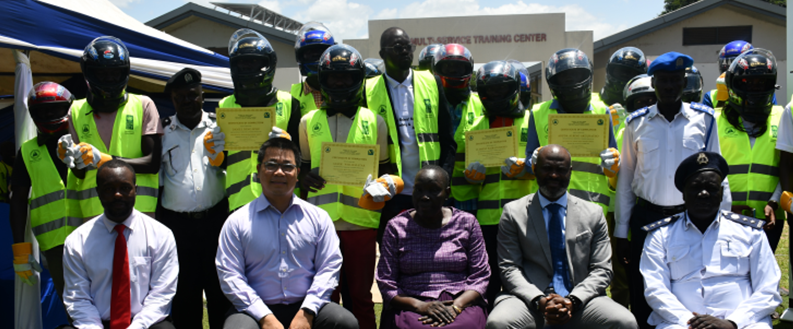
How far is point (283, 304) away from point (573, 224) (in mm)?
2214

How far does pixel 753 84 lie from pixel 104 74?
18.4 ft

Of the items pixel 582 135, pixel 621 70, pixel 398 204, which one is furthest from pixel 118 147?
pixel 621 70

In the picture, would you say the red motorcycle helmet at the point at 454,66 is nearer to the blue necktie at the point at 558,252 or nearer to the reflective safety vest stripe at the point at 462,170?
the reflective safety vest stripe at the point at 462,170

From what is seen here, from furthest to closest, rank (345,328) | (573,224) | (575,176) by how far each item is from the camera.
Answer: (575,176)
(573,224)
(345,328)

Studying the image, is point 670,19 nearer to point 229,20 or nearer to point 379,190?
point 229,20

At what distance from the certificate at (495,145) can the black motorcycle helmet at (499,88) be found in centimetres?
34

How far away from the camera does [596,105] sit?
5160 mm

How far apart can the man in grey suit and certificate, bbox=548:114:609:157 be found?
46 cm

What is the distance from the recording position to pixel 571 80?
506 centimetres

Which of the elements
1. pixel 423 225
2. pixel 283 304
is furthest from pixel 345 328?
pixel 423 225

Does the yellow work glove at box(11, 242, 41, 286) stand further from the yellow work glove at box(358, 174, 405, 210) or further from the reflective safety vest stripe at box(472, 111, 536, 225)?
the reflective safety vest stripe at box(472, 111, 536, 225)

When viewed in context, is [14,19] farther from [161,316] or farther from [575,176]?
[575,176]

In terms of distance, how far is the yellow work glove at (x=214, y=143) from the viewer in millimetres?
4730

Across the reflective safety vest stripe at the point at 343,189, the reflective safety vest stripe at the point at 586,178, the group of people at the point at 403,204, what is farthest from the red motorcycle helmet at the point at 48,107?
the reflective safety vest stripe at the point at 586,178
